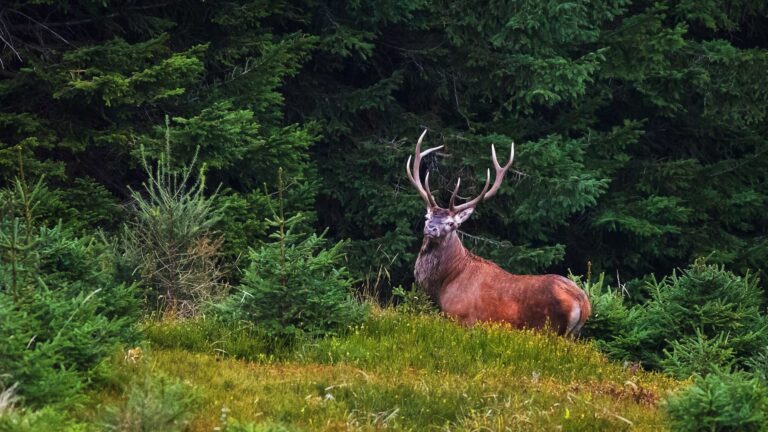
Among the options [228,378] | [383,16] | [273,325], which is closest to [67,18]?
[383,16]

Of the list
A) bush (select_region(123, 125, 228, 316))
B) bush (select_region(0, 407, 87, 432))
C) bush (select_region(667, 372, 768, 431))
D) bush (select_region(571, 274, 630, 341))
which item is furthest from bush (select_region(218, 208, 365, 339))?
bush (select_region(667, 372, 768, 431))

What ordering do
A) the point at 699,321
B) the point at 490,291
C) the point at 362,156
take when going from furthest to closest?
1. the point at 362,156
2. the point at 490,291
3. the point at 699,321

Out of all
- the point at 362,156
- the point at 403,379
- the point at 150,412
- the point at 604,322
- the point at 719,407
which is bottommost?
the point at 362,156

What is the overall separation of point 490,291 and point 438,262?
0.89 metres

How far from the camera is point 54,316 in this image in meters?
7.46

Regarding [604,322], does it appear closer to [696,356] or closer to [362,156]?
[696,356]

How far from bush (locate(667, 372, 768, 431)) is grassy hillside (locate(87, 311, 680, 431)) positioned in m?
0.56

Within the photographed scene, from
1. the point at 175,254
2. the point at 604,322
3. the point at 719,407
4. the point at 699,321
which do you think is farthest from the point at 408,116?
the point at 719,407

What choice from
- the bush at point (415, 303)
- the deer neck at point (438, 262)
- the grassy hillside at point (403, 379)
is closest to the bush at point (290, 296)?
the grassy hillside at point (403, 379)

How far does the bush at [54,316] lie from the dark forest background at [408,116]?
167 inches

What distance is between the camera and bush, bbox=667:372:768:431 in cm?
680

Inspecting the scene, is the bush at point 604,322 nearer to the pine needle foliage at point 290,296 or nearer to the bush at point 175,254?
the pine needle foliage at point 290,296

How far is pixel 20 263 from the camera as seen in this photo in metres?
8.23

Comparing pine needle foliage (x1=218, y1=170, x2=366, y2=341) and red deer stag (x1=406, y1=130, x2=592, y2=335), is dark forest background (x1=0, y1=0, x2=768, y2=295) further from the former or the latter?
pine needle foliage (x1=218, y1=170, x2=366, y2=341)
